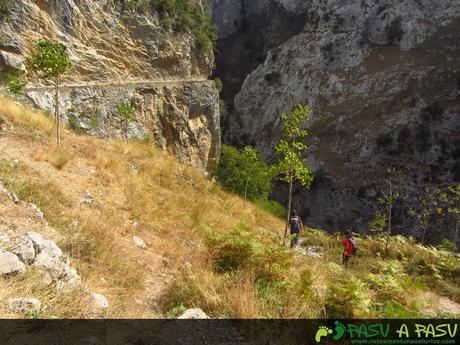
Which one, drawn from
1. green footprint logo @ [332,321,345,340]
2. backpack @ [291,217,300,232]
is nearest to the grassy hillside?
green footprint logo @ [332,321,345,340]

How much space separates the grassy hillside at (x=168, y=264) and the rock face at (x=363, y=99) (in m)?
39.3

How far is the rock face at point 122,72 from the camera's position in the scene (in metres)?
23.2

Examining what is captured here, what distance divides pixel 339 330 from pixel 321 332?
0.34 meters

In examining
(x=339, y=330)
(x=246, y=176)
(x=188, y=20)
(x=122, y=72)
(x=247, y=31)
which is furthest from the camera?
(x=247, y=31)

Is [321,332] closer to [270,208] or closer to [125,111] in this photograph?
[125,111]

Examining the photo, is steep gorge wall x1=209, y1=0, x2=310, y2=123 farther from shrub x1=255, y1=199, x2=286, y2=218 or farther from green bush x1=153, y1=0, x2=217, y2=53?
shrub x1=255, y1=199, x2=286, y2=218

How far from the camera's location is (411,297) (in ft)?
24.3

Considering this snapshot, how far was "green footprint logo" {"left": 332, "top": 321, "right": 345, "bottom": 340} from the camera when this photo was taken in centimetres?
509

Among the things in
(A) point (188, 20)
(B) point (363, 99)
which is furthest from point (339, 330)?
(B) point (363, 99)

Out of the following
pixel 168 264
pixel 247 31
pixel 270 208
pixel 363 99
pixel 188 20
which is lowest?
pixel 270 208

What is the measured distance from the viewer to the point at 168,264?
7.62 meters

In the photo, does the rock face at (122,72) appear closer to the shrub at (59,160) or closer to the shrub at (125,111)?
the shrub at (125,111)

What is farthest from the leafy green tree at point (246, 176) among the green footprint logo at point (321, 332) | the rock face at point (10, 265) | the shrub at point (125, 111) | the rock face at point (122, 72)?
the rock face at point (10, 265)

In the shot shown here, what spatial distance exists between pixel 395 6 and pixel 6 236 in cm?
6961
